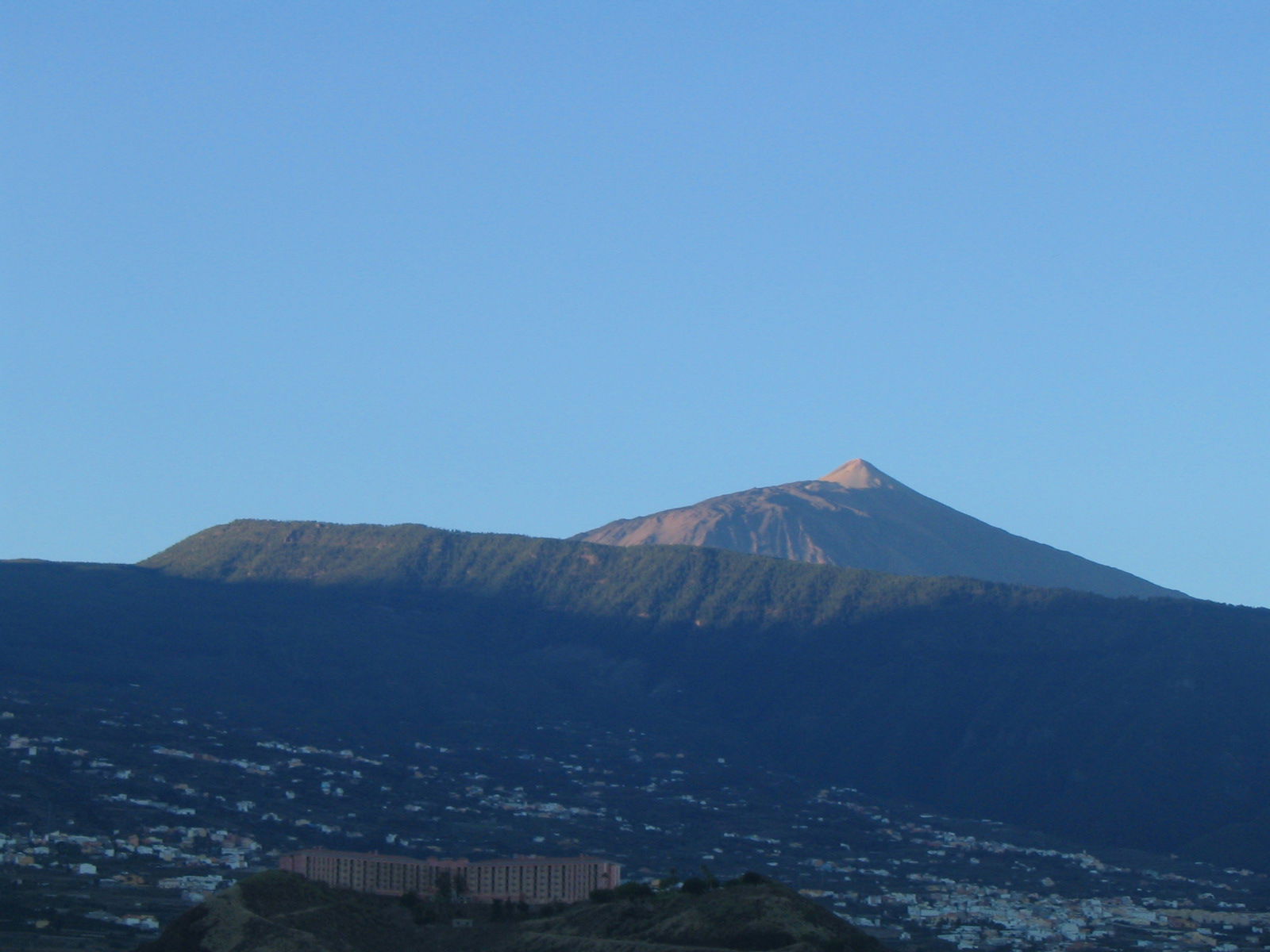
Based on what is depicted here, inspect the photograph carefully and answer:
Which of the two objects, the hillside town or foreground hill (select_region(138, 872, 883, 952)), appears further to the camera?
the hillside town

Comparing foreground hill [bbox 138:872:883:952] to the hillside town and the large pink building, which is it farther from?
the hillside town

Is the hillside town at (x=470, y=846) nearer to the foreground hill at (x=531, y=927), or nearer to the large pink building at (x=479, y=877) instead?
the large pink building at (x=479, y=877)

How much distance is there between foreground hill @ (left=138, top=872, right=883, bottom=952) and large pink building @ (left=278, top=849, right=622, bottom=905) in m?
10.4

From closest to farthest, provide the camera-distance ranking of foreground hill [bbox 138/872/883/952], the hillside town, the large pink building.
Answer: foreground hill [bbox 138/872/883/952] < the large pink building < the hillside town

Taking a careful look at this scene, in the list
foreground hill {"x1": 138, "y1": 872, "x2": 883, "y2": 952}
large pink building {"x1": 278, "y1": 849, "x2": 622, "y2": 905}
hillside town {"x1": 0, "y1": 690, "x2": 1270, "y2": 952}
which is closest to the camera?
foreground hill {"x1": 138, "y1": 872, "x2": 883, "y2": 952}

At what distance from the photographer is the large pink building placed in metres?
96.3

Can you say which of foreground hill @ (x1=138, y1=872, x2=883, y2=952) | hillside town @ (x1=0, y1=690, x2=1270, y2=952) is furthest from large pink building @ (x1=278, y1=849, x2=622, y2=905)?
hillside town @ (x1=0, y1=690, x2=1270, y2=952)

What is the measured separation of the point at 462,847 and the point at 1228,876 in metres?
70.2

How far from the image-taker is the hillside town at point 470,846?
131250 millimetres

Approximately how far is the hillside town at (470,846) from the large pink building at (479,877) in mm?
13494

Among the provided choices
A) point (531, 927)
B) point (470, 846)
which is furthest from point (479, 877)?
point (470, 846)

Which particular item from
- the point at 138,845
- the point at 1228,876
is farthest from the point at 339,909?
the point at 1228,876

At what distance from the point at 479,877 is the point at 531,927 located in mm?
16822

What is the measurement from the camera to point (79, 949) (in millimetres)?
96625
